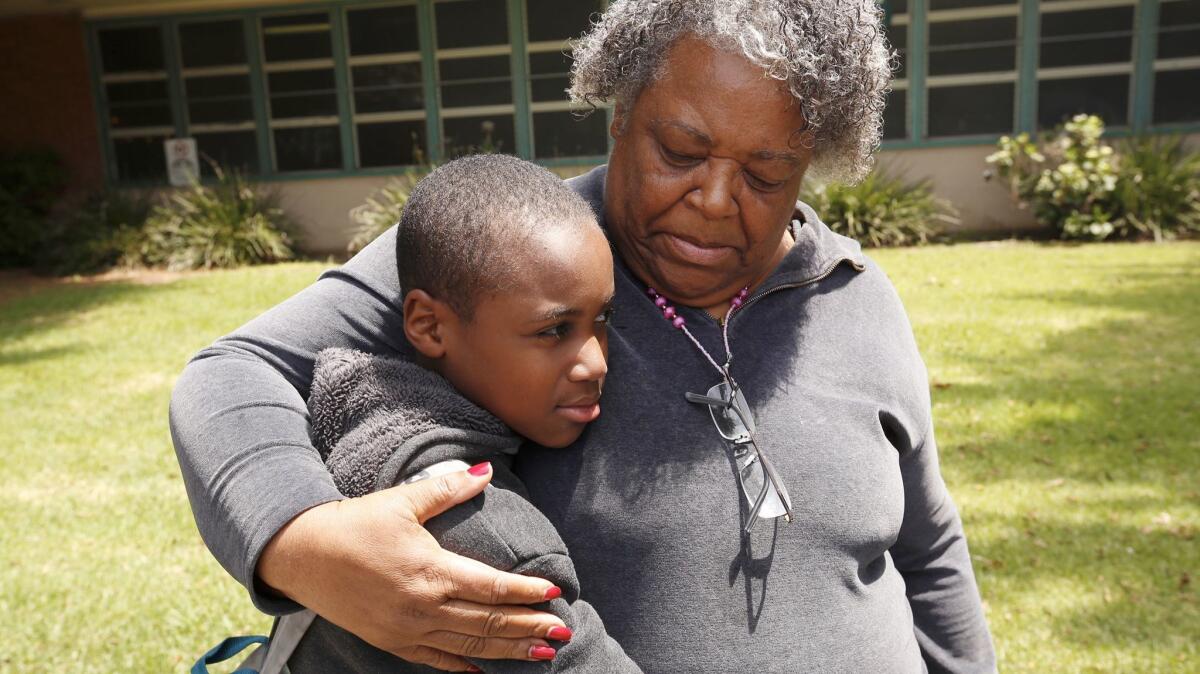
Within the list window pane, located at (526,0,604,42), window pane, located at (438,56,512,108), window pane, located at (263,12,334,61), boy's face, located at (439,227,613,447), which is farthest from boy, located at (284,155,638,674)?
window pane, located at (263,12,334,61)

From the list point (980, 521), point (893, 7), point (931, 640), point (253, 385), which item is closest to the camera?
point (253, 385)

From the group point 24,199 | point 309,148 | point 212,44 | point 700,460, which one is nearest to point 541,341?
point 700,460

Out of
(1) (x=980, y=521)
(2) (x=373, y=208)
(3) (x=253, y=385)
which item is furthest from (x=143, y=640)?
(2) (x=373, y=208)

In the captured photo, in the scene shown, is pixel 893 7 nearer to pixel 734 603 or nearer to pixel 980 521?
pixel 980 521

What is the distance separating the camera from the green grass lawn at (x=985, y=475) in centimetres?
376

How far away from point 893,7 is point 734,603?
12.8 m

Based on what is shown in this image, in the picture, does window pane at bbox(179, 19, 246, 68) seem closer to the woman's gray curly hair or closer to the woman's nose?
the woman's gray curly hair

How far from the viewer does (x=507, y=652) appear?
133 cm

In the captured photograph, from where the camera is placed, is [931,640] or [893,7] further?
[893,7]

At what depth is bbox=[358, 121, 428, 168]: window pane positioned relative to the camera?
14.2 meters

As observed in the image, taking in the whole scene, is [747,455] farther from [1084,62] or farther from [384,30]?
[384,30]

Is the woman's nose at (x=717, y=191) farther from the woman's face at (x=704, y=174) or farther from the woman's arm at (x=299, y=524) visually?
the woman's arm at (x=299, y=524)

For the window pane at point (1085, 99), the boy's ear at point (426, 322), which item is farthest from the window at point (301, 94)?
the boy's ear at point (426, 322)

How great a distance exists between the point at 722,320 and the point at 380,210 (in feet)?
39.1
